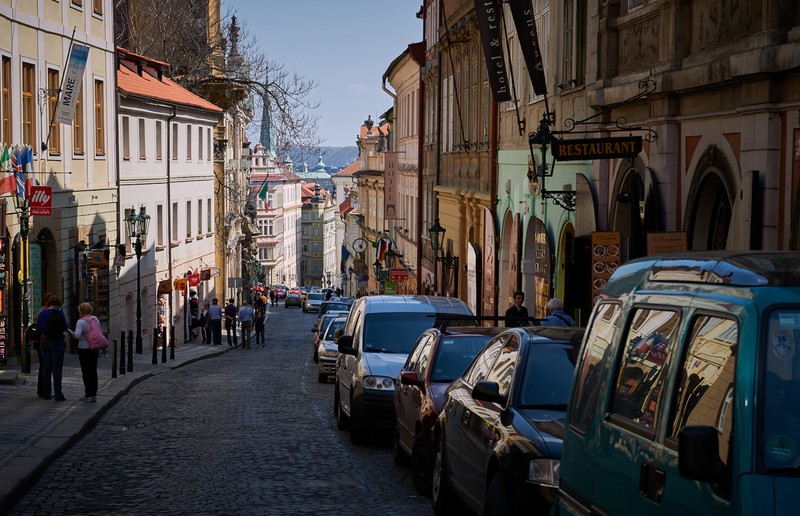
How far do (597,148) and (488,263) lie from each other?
1513 centimetres

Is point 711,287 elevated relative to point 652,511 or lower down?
elevated

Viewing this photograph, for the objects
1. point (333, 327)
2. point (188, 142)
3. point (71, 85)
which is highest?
point (71, 85)

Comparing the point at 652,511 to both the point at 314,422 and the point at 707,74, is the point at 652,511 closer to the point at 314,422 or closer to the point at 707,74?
the point at 707,74

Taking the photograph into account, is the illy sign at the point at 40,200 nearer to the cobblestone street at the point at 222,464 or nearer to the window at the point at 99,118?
the cobblestone street at the point at 222,464

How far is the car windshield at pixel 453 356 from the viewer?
476 inches

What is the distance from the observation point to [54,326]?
1916cm

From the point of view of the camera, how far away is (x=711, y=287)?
517 cm

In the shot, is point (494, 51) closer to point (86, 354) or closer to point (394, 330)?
point (394, 330)

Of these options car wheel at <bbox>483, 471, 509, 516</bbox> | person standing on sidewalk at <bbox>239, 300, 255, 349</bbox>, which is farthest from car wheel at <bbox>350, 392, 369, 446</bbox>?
person standing on sidewalk at <bbox>239, 300, 255, 349</bbox>

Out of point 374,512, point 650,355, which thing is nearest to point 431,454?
point 374,512

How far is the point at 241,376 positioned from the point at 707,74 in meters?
16.3

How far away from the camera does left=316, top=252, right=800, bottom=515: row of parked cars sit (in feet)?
14.9

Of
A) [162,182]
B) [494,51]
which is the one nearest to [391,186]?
[162,182]

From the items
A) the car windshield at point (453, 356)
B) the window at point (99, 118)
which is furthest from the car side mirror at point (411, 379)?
the window at point (99, 118)
